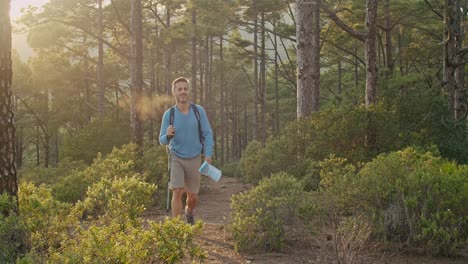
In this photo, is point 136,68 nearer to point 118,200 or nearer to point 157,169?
point 157,169

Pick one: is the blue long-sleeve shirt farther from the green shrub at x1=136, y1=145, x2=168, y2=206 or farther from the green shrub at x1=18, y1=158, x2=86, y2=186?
the green shrub at x1=18, y1=158, x2=86, y2=186

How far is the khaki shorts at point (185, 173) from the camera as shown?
5816 mm

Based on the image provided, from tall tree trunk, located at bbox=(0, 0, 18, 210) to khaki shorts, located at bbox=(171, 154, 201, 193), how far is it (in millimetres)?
1887

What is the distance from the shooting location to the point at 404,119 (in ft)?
31.2

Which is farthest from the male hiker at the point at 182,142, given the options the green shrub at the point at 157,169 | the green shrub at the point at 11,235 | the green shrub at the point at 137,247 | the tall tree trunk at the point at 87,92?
the tall tree trunk at the point at 87,92

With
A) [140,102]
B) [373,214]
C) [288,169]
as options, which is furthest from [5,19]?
[140,102]

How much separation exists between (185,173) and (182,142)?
1.35ft

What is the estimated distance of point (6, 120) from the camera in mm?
4492

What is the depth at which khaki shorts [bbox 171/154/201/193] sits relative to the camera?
5.82m

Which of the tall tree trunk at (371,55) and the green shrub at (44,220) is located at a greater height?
the tall tree trunk at (371,55)

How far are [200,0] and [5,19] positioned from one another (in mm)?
18309

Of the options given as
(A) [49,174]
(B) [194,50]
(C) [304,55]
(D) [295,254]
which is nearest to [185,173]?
(D) [295,254]

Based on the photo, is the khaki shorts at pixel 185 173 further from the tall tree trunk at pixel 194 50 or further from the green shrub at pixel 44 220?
the tall tree trunk at pixel 194 50

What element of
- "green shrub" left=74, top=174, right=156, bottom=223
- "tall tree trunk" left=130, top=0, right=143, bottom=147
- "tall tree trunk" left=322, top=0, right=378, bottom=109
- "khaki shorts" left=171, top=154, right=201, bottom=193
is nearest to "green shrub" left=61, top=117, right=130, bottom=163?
"tall tree trunk" left=130, top=0, right=143, bottom=147
